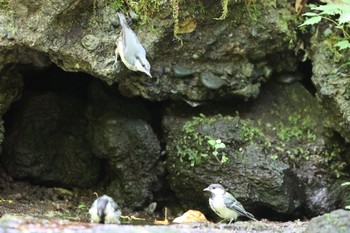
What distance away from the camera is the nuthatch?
172 inches

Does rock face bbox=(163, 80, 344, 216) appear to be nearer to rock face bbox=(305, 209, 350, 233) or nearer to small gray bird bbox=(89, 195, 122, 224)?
small gray bird bbox=(89, 195, 122, 224)

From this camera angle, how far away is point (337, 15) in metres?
5.17

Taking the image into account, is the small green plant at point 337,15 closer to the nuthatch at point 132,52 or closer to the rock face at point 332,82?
the rock face at point 332,82

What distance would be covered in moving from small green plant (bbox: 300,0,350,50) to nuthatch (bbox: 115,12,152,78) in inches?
56.4

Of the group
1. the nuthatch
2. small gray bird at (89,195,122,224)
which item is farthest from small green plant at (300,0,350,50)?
small gray bird at (89,195,122,224)

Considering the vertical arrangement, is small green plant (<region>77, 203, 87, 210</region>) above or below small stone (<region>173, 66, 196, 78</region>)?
below

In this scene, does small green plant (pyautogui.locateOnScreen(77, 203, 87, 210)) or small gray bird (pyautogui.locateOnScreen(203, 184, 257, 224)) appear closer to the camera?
small gray bird (pyautogui.locateOnScreen(203, 184, 257, 224))

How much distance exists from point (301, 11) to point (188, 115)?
1.52m

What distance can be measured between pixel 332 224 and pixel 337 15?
271 centimetres

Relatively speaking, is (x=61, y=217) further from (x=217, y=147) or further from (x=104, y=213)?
(x=217, y=147)

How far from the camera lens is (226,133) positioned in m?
5.19

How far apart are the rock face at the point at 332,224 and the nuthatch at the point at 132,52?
185 centimetres

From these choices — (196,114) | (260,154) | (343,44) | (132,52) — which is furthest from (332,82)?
(132,52)

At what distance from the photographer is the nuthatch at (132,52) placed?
4371 mm
